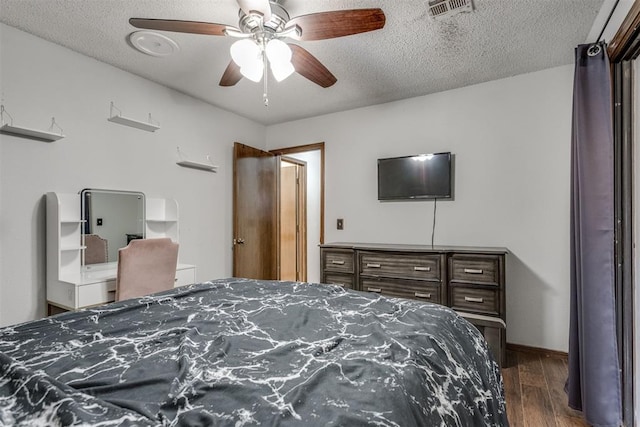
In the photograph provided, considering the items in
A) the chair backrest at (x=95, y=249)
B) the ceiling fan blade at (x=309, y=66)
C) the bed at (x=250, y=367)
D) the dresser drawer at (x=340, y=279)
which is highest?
the ceiling fan blade at (x=309, y=66)

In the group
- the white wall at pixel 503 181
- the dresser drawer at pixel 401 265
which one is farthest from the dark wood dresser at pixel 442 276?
the white wall at pixel 503 181

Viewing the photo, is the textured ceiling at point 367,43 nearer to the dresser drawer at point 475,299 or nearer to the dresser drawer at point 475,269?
the dresser drawer at point 475,269

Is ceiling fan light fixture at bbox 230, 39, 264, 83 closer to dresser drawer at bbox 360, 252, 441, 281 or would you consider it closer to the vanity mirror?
the vanity mirror

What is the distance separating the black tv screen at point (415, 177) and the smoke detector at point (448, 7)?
140cm

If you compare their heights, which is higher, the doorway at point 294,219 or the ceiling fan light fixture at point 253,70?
the ceiling fan light fixture at point 253,70

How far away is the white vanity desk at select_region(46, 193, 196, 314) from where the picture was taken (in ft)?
7.24

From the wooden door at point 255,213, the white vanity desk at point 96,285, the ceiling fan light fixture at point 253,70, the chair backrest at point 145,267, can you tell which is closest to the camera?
the ceiling fan light fixture at point 253,70

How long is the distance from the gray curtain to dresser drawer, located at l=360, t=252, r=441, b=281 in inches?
41.4

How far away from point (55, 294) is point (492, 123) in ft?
12.7

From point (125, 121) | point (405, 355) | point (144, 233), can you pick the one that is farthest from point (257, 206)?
point (405, 355)

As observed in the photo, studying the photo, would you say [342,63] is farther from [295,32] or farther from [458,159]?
[458,159]

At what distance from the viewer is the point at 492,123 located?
9.96 feet

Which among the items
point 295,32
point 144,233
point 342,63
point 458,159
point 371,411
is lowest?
point 371,411

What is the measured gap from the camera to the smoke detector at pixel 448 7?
1918 mm
